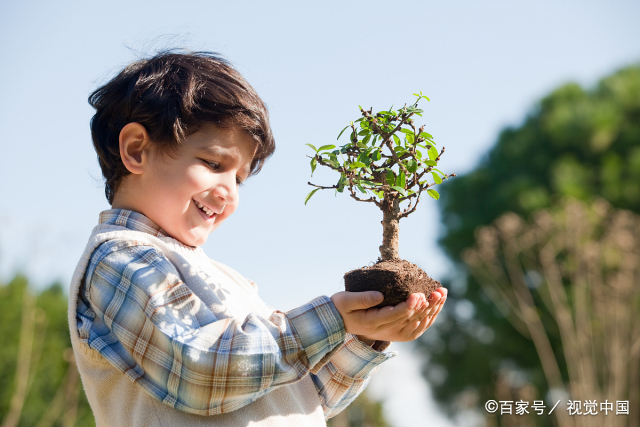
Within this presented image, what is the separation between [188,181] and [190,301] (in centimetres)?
33

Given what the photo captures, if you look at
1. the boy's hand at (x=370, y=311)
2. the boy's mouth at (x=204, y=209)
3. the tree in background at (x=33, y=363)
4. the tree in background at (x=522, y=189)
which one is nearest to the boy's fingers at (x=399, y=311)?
the boy's hand at (x=370, y=311)

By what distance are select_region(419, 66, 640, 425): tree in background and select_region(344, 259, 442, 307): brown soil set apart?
7963 millimetres

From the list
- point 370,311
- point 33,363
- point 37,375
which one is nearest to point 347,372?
point 370,311

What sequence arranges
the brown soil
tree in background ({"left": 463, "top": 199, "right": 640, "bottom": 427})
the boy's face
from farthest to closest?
1. tree in background ({"left": 463, "top": 199, "right": 640, "bottom": 427})
2. the boy's face
3. the brown soil

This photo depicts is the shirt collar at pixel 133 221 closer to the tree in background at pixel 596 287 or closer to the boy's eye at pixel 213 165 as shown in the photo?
Answer: the boy's eye at pixel 213 165

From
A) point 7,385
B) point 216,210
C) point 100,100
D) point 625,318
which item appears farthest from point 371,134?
point 7,385

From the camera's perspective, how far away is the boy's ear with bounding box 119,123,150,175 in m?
1.44

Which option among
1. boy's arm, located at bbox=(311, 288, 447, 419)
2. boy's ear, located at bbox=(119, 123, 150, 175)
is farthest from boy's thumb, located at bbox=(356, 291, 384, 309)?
boy's ear, located at bbox=(119, 123, 150, 175)

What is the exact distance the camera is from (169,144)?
1412 millimetres

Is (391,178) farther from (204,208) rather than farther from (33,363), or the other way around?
(33,363)

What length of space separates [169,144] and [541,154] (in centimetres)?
958

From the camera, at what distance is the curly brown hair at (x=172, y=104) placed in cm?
143

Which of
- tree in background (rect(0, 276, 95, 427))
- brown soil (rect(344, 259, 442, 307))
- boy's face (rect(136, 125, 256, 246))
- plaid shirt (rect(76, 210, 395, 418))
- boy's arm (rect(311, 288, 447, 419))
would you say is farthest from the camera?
tree in background (rect(0, 276, 95, 427))

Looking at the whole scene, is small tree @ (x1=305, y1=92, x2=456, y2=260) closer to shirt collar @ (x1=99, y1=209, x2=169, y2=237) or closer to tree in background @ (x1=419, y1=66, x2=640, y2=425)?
shirt collar @ (x1=99, y1=209, x2=169, y2=237)
